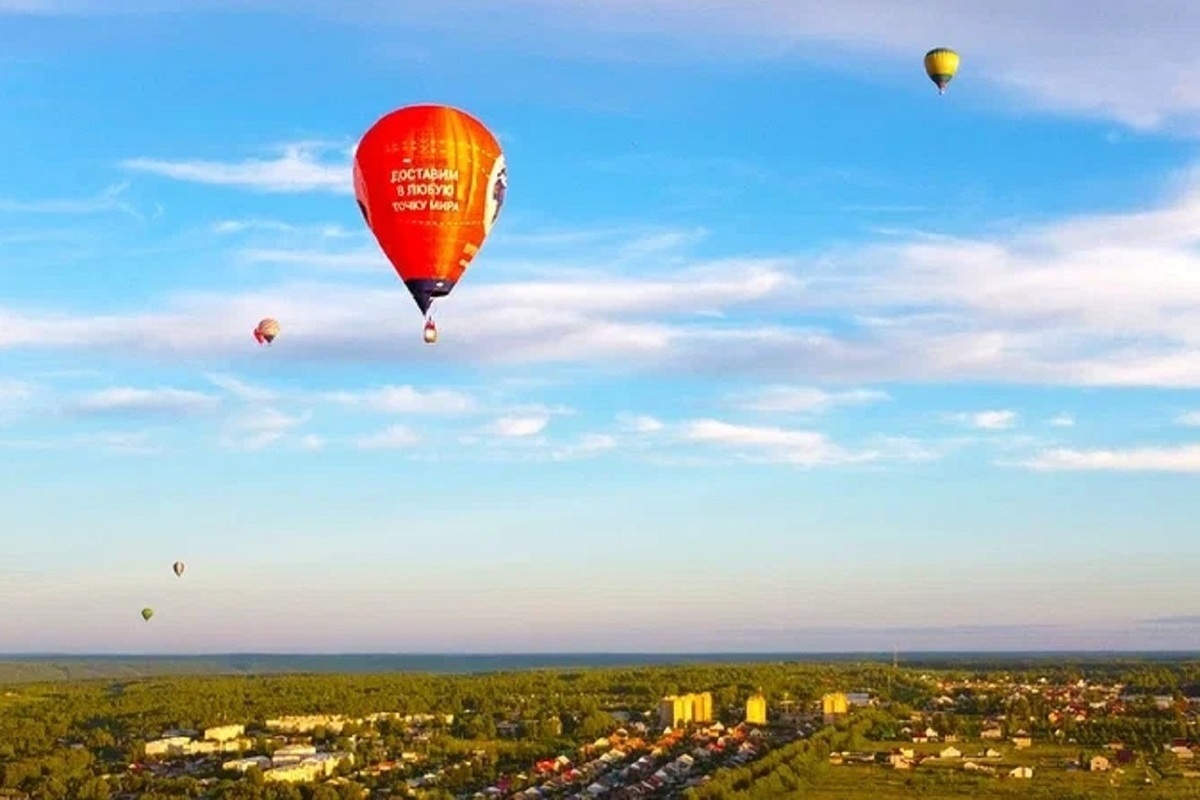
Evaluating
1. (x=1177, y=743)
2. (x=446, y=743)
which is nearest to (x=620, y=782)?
(x=446, y=743)

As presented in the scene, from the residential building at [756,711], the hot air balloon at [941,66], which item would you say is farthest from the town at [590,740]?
the hot air balloon at [941,66]

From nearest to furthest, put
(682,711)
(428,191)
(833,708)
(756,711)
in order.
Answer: (428,191) < (682,711) < (833,708) < (756,711)

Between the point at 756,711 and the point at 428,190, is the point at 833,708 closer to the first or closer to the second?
the point at 756,711

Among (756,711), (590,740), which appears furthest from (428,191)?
(756,711)

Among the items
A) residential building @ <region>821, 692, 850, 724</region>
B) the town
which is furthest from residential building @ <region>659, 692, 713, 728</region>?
residential building @ <region>821, 692, 850, 724</region>

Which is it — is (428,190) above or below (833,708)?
above

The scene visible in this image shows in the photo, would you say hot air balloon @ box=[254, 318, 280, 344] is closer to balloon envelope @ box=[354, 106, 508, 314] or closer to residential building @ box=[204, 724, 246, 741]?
balloon envelope @ box=[354, 106, 508, 314]
